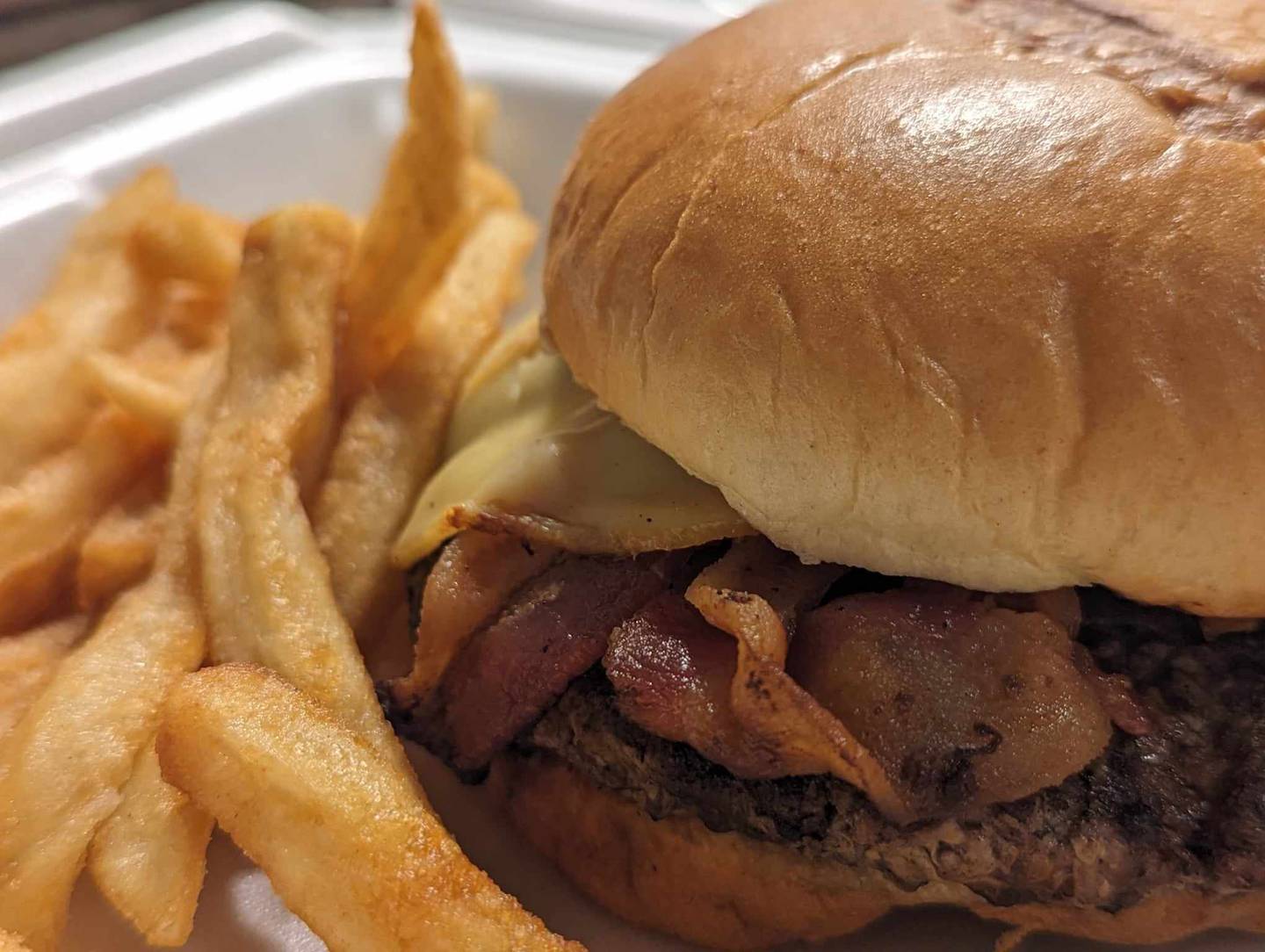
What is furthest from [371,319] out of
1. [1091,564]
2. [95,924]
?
[1091,564]

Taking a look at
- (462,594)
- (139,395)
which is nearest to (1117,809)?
(462,594)

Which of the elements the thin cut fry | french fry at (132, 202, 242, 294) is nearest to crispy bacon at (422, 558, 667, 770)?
the thin cut fry

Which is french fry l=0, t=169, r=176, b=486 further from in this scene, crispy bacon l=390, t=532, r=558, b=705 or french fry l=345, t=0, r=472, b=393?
crispy bacon l=390, t=532, r=558, b=705

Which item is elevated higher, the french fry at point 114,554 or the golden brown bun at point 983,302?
the golden brown bun at point 983,302

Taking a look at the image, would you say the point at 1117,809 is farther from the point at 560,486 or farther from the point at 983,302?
the point at 560,486

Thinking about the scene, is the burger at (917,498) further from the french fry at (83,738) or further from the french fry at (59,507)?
the french fry at (59,507)

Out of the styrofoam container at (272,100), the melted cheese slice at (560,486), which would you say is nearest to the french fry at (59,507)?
the melted cheese slice at (560,486)

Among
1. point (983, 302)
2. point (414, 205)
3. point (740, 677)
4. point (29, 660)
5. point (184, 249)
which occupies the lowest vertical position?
point (29, 660)
